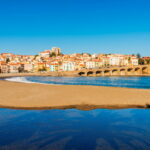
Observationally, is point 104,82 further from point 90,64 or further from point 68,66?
point 90,64

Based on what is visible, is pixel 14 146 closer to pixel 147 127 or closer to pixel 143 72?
pixel 147 127

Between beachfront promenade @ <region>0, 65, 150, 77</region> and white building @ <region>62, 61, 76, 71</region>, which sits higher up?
white building @ <region>62, 61, 76, 71</region>

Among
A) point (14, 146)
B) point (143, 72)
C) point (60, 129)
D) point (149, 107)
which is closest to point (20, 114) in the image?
point (60, 129)

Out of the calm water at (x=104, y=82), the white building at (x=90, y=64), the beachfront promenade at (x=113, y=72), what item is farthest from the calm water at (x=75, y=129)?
the white building at (x=90, y=64)

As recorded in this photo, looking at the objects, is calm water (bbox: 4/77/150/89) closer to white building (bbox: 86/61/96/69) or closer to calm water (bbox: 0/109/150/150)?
calm water (bbox: 0/109/150/150)

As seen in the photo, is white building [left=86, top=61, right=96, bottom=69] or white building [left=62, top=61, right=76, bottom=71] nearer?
white building [left=62, top=61, right=76, bottom=71]

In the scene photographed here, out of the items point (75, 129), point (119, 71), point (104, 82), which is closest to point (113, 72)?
point (119, 71)

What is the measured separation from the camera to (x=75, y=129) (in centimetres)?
1255

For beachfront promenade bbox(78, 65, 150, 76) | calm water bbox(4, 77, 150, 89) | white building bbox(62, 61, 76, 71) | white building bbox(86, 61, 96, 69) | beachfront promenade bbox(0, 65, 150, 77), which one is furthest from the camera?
white building bbox(86, 61, 96, 69)

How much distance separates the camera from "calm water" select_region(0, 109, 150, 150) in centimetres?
1005

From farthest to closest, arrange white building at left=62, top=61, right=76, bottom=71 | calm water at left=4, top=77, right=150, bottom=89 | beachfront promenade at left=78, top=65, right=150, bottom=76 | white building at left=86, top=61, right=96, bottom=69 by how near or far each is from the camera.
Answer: white building at left=86, top=61, right=96, bottom=69 → white building at left=62, top=61, right=76, bottom=71 → beachfront promenade at left=78, top=65, right=150, bottom=76 → calm water at left=4, top=77, right=150, bottom=89

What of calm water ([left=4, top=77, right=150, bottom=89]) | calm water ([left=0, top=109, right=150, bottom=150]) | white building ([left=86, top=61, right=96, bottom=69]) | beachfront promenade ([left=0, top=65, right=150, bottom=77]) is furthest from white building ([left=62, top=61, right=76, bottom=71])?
calm water ([left=0, top=109, right=150, bottom=150])

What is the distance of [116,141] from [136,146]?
1151mm

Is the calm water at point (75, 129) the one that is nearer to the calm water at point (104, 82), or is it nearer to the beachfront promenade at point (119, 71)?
the calm water at point (104, 82)
